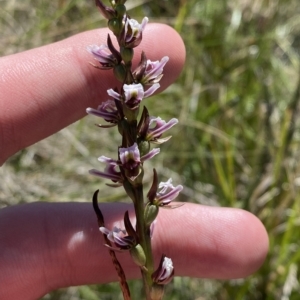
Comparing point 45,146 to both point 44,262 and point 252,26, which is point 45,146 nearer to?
point 44,262

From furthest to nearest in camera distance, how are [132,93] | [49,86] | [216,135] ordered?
[216,135]
[49,86]
[132,93]

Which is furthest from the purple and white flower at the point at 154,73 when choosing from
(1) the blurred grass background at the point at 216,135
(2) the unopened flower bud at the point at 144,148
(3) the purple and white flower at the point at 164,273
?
(1) the blurred grass background at the point at 216,135

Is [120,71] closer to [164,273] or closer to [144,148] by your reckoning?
[144,148]

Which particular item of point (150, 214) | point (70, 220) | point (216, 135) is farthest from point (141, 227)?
point (216, 135)

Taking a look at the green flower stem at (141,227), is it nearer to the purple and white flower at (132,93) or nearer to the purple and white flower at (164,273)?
the purple and white flower at (164,273)

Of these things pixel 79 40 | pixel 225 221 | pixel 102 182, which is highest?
pixel 79 40

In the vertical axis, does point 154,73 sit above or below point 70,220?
above

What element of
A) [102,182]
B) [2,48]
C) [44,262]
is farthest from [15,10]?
[44,262]
